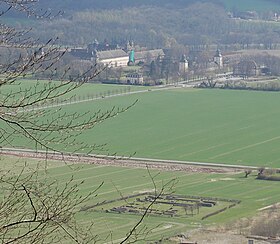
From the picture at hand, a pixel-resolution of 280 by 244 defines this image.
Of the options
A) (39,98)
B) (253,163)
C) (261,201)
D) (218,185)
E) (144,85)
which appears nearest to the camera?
(39,98)

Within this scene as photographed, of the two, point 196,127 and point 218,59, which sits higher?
point 218,59

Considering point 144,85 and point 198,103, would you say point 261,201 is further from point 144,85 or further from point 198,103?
point 144,85

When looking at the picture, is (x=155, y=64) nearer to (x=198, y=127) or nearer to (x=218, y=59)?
(x=218, y=59)

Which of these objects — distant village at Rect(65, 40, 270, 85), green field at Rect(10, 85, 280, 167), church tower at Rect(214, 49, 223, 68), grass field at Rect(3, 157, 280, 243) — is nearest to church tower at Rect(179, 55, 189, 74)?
distant village at Rect(65, 40, 270, 85)

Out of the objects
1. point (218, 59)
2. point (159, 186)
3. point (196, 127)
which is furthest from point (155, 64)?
point (159, 186)

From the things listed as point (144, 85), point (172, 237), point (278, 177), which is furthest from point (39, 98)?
point (144, 85)

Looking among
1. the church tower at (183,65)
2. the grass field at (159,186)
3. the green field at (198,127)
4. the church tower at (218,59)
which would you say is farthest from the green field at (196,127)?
the church tower at (218,59)
